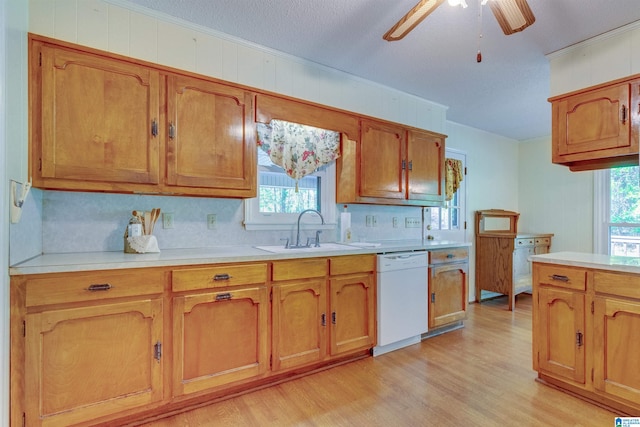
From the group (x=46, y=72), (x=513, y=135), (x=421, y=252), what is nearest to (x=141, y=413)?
(x=46, y=72)

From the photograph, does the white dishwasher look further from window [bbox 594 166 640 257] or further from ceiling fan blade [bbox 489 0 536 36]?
window [bbox 594 166 640 257]

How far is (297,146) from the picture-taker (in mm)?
2752

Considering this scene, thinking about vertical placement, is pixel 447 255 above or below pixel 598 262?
below

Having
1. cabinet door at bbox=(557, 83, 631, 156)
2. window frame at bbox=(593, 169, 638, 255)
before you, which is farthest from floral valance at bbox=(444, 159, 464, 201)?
window frame at bbox=(593, 169, 638, 255)

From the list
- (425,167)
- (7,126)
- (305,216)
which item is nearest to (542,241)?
(425,167)

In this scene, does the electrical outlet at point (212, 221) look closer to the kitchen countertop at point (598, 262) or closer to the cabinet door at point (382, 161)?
the cabinet door at point (382, 161)

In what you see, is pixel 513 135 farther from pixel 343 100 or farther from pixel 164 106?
pixel 164 106

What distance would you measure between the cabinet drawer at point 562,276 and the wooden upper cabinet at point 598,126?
34.0 inches

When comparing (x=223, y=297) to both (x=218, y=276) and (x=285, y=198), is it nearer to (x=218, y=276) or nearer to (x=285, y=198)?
(x=218, y=276)

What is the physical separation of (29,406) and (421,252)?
273 cm

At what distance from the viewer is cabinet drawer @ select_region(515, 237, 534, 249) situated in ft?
13.4

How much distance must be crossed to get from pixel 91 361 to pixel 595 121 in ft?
11.5

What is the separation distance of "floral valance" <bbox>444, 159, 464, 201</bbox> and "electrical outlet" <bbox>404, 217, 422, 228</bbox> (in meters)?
0.64

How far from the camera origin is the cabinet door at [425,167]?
325 centimetres
